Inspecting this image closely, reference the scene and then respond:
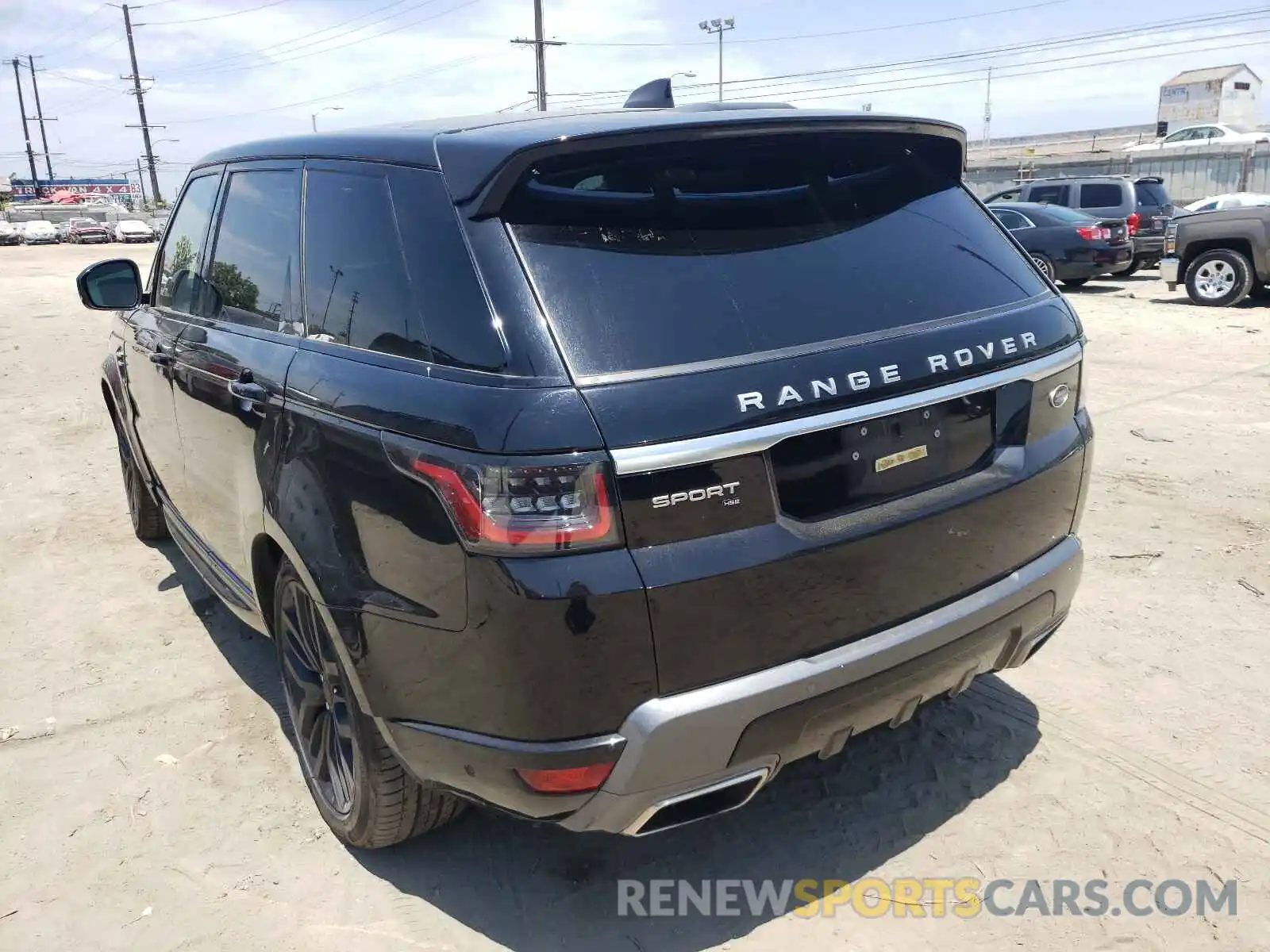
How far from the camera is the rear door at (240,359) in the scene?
2.84 metres

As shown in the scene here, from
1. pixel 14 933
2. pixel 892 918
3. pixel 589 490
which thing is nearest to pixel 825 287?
pixel 589 490

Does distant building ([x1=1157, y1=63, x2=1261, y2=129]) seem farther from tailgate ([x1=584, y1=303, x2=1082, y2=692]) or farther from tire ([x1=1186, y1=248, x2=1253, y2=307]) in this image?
tailgate ([x1=584, y1=303, x2=1082, y2=692])

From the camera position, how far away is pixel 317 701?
9.56 feet

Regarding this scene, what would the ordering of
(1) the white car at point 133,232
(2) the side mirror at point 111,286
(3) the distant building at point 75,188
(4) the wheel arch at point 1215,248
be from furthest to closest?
1. (3) the distant building at point 75,188
2. (1) the white car at point 133,232
3. (4) the wheel arch at point 1215,248
4. (2) the side mirror at point 111,286

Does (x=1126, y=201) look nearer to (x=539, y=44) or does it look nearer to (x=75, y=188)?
(x=539, y=44)

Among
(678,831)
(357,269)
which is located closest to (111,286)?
(357,269)

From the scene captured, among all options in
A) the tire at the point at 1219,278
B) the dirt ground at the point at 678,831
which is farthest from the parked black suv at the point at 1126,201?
the dirt ground at the point at 678,831

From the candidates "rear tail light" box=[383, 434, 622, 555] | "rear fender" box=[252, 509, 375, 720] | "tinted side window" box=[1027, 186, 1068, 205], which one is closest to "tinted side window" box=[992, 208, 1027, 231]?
"tinted side window" box=[1027, 186, 1068, 205]

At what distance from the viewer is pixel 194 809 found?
3.08m

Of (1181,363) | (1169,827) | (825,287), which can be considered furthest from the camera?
(1181,363)

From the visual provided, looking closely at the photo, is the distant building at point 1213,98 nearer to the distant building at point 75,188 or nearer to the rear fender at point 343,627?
the rear fender at point 343,627

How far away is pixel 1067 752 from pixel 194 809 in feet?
9.11

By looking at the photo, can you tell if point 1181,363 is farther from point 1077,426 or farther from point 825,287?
point 825,287

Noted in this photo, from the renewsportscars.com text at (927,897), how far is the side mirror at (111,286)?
3524 mm
